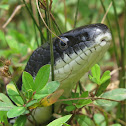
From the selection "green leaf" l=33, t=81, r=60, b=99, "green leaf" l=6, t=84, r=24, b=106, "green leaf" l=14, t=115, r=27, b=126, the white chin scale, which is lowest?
"green leaf" l=14, t=115, r=27, b=126

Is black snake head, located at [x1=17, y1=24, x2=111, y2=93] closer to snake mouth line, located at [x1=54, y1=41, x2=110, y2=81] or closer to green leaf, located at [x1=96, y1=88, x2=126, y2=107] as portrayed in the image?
snake mouth line, located at [x1=54, y1=41, x2=110, y2=81]

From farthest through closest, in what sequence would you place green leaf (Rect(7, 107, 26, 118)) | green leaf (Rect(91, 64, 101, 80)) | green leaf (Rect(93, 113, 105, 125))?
green leaf (Rect(93, 113, 105, 125)) → green leaf (Rect(91, 64, 101, 80)) → green leaf (Rect(7, 107, 26, 118))

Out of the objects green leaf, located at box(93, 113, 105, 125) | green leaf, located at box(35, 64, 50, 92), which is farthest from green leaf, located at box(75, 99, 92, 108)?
green leaf, located at box(93, 113, 105, 125)

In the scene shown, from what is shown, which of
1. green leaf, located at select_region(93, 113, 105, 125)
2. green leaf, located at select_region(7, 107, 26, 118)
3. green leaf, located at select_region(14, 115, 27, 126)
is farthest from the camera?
green leaf, located at select_region(93, 113, 105, 125)

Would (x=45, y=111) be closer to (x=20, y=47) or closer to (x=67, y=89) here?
(x=67, y=89)

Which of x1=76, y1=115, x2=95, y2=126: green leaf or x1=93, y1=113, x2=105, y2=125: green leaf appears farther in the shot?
x1=93, y1=113, x2=105, y2=125: green leaf

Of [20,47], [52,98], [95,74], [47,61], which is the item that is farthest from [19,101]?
[20,47]

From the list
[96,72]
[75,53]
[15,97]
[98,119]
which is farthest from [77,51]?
[98,119]
